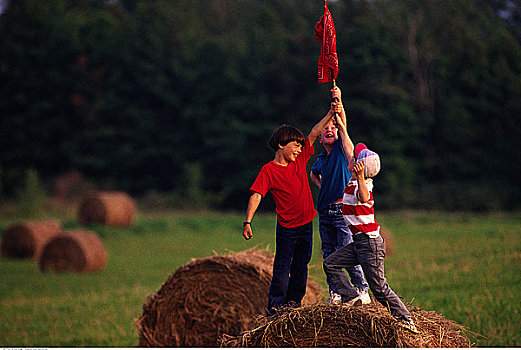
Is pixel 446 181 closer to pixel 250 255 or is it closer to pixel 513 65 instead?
pixel 513 65

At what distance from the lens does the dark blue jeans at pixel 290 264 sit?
557cm

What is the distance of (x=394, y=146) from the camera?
1384 inches

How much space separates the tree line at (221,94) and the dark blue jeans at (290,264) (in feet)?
78.7

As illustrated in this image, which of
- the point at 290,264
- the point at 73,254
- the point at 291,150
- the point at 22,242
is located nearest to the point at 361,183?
the point at 291,150

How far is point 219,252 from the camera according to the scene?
1325 centimetres

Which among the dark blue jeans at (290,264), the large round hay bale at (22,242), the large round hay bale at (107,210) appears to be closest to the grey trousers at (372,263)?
the dark blue jeans at (290,264)

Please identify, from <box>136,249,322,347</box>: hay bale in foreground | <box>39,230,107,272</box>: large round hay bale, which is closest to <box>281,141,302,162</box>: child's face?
<box>136,249,322,347</box>: hay bale in foreground

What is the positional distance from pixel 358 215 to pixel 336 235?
2.12 ft

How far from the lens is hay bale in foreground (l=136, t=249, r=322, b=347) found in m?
7.76

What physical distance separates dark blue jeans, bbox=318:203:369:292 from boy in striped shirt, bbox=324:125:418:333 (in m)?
0.35

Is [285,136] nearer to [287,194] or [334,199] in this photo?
[287,194]

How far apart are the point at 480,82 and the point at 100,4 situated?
35.1 m

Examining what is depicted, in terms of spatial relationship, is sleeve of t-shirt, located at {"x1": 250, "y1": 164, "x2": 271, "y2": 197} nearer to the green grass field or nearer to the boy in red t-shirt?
the boy in red t-shirt

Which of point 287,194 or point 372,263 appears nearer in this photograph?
point 372,263
